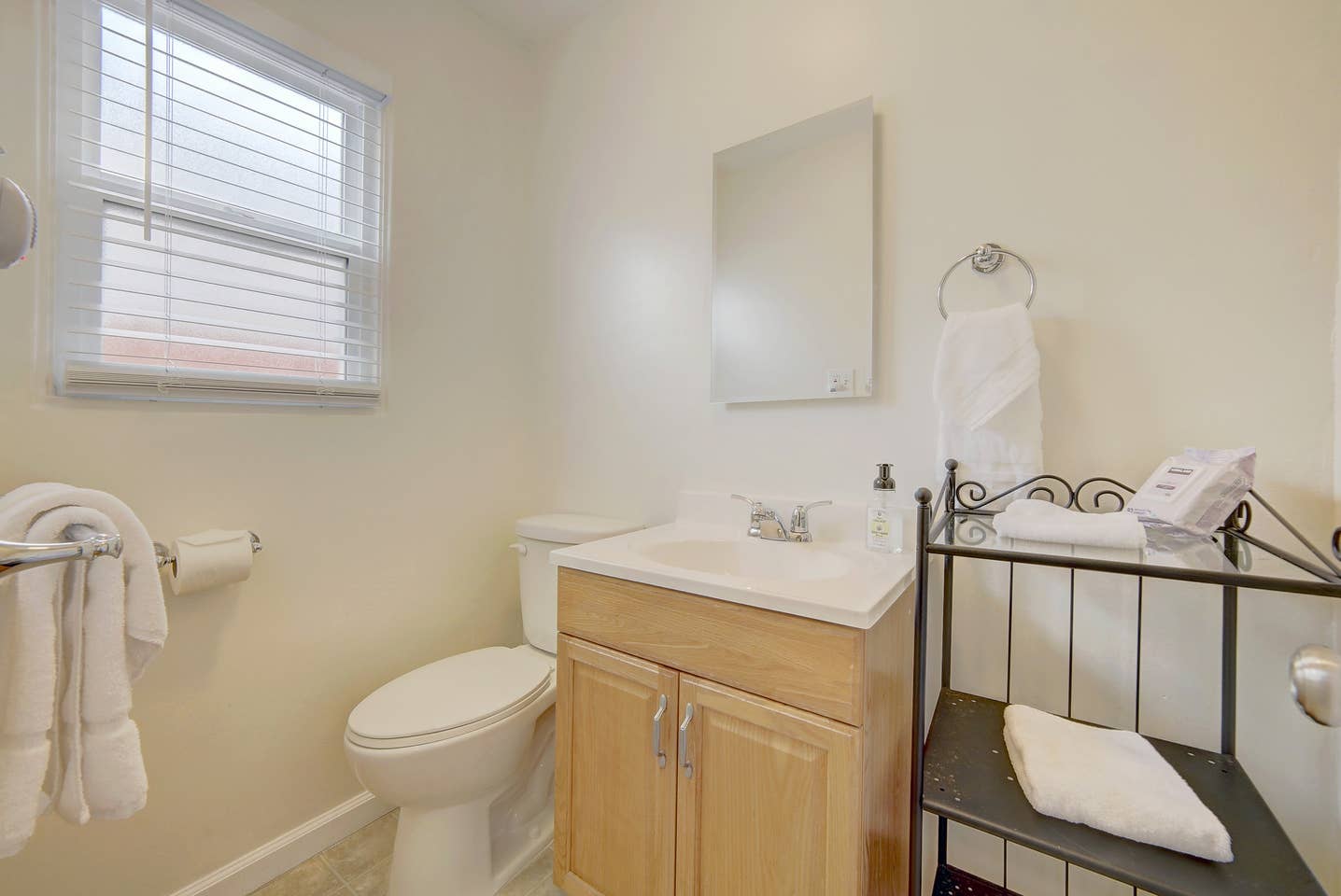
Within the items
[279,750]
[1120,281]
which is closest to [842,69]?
[1120,281]

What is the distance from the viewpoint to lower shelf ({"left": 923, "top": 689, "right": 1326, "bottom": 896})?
2.02 feet

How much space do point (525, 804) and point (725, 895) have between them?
73 centimetres

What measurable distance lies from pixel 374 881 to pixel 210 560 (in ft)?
2.93

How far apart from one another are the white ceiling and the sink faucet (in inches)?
67.8

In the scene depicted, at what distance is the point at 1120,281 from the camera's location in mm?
994

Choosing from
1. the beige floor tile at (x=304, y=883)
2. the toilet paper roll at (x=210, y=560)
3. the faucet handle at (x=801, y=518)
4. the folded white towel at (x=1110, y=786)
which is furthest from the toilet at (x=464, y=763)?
the folded white towel at (x=1110, y=786)

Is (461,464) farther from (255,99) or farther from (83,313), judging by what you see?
(255,99)

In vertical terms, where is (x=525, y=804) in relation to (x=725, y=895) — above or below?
below

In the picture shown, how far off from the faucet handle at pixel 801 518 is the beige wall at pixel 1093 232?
0.12 feet

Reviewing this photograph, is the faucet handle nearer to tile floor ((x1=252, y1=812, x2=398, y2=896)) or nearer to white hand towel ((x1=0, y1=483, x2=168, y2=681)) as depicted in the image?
white hand towel ((x1=0, y1=483, x2=168, y2=681))

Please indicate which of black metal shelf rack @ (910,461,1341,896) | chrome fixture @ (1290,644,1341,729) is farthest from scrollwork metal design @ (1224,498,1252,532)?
chrome fixture @ (1290,644,1341,729)

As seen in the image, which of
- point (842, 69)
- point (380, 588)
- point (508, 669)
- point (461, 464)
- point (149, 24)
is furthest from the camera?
point (461, 464)

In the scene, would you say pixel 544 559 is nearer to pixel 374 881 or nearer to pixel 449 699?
pixel 449 699

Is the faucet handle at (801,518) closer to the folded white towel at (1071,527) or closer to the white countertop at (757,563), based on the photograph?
the white countertop at (757,563)
